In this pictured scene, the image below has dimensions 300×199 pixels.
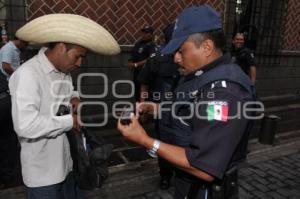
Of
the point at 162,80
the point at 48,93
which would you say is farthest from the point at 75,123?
the point at 162,80

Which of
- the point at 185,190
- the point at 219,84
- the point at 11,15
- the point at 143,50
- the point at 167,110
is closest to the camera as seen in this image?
the point at 219,84

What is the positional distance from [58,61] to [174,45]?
3.20 feet

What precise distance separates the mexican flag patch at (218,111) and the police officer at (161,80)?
224 cm

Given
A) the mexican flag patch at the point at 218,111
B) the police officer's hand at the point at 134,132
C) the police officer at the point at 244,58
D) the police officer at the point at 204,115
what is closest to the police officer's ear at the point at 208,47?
the police officer at the point at 204,115

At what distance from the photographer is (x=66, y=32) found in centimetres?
227

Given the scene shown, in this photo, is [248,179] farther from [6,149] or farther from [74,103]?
[6,149]

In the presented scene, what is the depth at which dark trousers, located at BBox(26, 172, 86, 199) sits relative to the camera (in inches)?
96.0

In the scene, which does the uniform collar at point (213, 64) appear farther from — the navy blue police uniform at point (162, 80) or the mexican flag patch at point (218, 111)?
the navy blue police uniform at point (162, 80)

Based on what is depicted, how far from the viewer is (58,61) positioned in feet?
7.83

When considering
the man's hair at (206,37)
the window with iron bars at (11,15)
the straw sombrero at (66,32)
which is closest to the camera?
the man's hair at (206,37)

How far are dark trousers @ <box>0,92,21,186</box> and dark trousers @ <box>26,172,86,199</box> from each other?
0.85 meters

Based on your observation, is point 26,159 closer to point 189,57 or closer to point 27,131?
point 27,131

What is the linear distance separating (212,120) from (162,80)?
8.27 ft

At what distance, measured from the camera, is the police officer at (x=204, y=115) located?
1691 millimetres
